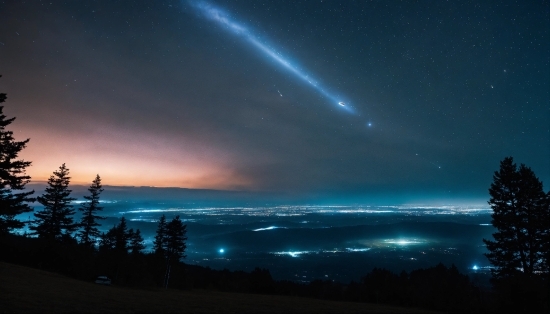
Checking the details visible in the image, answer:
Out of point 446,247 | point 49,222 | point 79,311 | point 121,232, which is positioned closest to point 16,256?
point 49,222

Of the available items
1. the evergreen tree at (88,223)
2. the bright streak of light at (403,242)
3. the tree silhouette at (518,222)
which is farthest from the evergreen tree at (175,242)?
the bright streak of light at (403,242)

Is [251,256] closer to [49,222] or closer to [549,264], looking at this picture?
[49,222]

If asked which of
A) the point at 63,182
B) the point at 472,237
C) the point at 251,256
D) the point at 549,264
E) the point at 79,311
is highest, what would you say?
the point at 63,182

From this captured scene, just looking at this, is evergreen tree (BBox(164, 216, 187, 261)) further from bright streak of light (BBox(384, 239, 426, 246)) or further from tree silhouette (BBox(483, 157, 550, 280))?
bright streak of light (BBox(384, 239, 426, 246))

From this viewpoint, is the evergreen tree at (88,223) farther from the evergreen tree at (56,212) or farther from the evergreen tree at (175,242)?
the evergreen tree at (175,242)

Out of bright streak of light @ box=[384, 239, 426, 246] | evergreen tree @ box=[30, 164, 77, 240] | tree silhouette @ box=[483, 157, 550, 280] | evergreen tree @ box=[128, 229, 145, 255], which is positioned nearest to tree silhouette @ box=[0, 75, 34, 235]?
evergreen tree @ box=[30, 164, 77, 240]
